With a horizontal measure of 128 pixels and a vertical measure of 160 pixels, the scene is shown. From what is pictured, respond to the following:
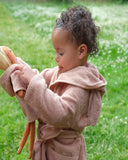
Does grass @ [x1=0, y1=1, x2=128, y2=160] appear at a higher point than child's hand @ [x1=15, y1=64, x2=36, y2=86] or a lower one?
lower

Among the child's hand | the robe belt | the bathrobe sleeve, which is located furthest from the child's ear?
the robe belt

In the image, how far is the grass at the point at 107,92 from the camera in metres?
3.29

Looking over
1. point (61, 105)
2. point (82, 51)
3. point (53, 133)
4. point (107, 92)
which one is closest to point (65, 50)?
point (82, 51)

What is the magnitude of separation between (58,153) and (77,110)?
0.42 metres

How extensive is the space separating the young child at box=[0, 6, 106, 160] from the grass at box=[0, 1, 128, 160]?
0.56 meters

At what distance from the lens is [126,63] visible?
575 centimetres

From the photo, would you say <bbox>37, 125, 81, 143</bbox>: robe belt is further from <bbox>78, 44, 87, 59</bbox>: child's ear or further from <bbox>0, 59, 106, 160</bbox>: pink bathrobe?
<bbox>78, 44, 87, 59</bbox>: child's ear

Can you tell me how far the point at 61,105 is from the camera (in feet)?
5.32

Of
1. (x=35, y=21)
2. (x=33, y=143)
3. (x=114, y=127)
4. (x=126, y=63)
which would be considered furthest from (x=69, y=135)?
(x=35, y=21)

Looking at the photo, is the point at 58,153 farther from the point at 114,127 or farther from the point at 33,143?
the point at 114,127

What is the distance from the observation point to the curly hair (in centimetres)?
174

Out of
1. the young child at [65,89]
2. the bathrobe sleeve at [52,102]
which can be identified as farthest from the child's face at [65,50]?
the bathrobe sleeve at [52,102]

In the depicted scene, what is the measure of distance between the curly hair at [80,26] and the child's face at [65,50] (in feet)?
0.13

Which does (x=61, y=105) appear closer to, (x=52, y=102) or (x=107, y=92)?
(x=52, y=102)
